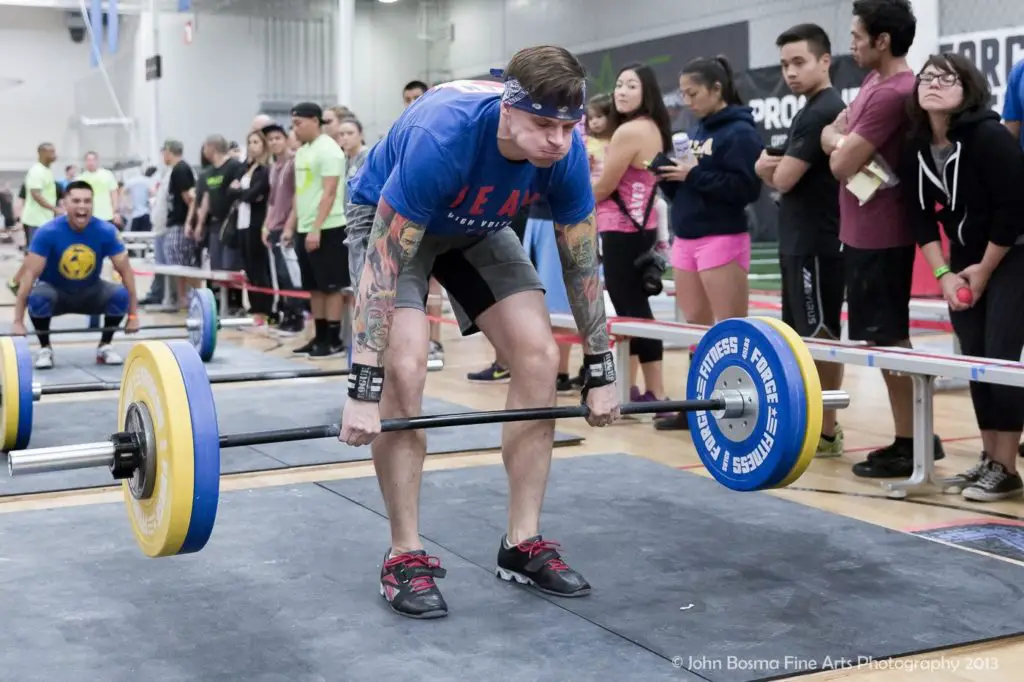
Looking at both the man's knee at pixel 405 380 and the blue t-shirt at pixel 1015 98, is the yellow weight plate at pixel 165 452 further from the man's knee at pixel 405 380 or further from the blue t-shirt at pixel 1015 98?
the blue t-shirt at pixel 1015 98

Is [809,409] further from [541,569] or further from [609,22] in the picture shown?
[609,22]

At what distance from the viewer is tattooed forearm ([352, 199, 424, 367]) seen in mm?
2305

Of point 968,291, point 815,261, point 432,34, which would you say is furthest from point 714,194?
point 432,34

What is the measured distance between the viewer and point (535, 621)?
2.37 m

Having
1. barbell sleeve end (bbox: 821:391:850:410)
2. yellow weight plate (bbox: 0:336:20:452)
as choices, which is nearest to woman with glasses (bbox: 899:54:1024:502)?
barbell sleeve end (bbox: 821:391:850:410)

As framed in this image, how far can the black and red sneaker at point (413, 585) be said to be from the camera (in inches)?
94.3

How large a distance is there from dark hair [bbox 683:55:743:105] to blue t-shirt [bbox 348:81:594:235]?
1933mm

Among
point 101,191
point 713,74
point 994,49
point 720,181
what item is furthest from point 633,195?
point 101,191

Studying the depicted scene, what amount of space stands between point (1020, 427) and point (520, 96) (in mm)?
1968

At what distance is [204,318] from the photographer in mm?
5762

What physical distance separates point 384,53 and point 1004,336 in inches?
624

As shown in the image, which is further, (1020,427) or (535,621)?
(1020,427)

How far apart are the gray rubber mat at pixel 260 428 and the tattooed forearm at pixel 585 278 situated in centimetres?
163

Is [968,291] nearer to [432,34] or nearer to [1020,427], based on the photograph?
[1020,427]
